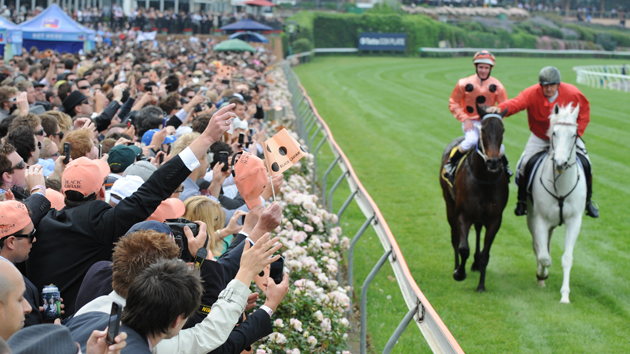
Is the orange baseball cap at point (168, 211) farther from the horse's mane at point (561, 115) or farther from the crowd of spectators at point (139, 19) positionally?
the crowd of spectators at point (139, 19)

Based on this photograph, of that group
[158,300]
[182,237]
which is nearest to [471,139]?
[182,237]

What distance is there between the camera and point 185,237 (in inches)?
118

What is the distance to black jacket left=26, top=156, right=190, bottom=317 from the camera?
3178 mm

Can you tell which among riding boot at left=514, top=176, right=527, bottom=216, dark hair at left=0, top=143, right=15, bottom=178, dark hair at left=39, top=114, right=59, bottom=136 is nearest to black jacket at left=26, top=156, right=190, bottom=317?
dark hair at left=0, top=143, right=15, bottom=178

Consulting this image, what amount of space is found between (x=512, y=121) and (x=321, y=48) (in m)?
30.6

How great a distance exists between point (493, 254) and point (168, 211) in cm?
535

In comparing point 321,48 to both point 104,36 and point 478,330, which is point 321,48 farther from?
point 478,330

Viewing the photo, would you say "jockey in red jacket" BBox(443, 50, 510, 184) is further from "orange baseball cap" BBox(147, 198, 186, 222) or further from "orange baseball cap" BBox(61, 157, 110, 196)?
"orange baseball cap" BBox(61, 157, 110, 196)

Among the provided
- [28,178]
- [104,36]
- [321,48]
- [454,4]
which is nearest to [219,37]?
[104,36]

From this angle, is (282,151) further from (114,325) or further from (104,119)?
(104,119)

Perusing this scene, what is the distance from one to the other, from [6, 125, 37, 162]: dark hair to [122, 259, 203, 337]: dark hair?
276cm

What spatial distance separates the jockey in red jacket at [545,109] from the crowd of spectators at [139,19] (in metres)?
22.6

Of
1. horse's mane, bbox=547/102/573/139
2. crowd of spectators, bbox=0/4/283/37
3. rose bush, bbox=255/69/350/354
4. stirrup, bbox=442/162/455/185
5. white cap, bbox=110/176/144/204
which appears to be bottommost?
rose bush, bbox=255/69/350/354

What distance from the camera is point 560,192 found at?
6398mm
